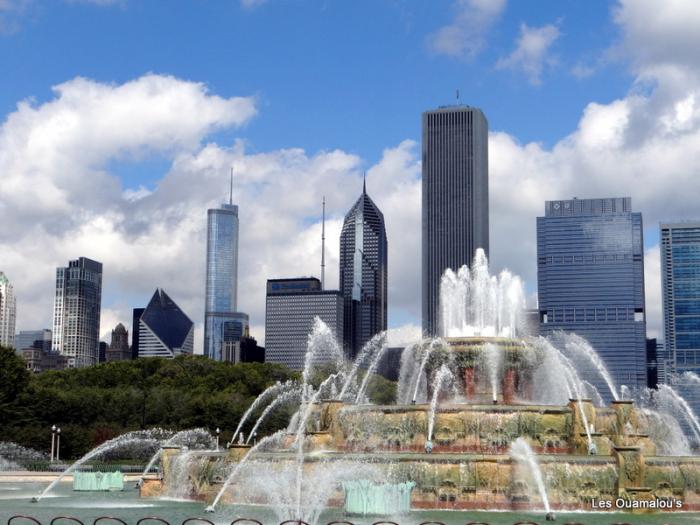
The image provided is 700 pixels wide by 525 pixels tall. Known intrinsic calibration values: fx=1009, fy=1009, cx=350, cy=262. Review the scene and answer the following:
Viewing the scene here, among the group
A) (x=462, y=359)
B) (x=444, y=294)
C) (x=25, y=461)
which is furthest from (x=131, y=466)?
(x=462, y=359)

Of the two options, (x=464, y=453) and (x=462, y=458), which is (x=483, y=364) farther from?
(x=462, y=458)

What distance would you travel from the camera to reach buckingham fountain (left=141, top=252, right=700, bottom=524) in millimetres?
30312

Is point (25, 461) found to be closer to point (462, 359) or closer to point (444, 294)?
point (444, 294)

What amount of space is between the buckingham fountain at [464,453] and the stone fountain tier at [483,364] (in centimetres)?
5

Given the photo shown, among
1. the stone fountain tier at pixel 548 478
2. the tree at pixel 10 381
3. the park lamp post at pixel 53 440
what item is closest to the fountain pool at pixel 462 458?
the stone fountain tier at pixel 548 478

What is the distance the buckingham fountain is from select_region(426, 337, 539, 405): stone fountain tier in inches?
2.0

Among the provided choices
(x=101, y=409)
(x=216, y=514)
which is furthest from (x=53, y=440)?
(x=216, y=514)

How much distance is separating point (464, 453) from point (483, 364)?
31.3 feet

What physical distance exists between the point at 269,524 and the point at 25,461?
45821 millimetres

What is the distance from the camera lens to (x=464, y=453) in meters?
33.2

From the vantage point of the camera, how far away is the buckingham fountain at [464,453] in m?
30.3

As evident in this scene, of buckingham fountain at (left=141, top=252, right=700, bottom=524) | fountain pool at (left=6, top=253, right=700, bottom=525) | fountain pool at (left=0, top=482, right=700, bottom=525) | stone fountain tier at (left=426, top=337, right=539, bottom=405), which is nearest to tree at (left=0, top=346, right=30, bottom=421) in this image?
buckingham fountain at (left=141, top=252, right=700, bottom=524)

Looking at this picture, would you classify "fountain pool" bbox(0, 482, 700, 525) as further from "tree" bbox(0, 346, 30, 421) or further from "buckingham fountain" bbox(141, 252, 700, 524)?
"tree" bbox(0, 346, 30, 421)

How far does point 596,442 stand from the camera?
34.4 metres
